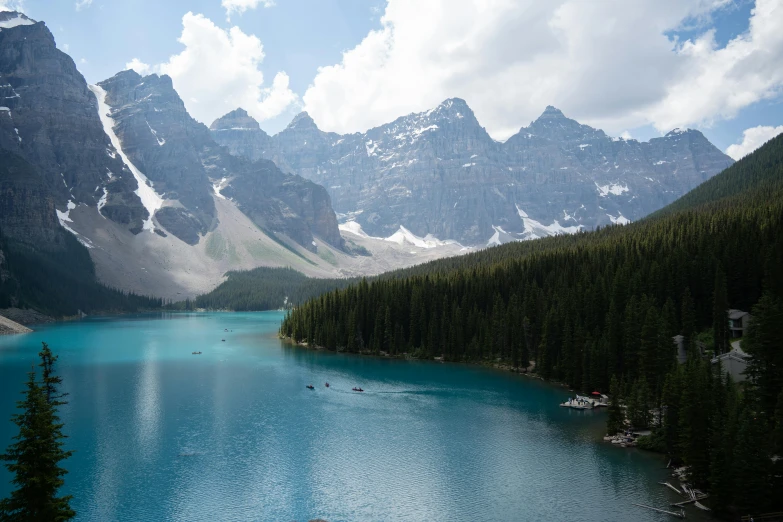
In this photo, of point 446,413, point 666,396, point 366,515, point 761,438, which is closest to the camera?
point 761,438

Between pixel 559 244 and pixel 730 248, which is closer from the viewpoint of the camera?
pixel 730 248

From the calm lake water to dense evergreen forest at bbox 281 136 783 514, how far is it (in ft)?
19.5

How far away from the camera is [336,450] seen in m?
60.4

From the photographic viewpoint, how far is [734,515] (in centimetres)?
4041

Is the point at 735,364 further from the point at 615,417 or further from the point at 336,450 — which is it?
the point at 336,450

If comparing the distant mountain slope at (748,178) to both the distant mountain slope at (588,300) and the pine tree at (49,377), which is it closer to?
the distant mountain slope at (588,300)

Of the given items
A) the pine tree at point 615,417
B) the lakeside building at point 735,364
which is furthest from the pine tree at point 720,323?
the pine tree at point 615,417

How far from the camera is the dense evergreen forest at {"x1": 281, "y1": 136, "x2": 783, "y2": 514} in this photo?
4581cm

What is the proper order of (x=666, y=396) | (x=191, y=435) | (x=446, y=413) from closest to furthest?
1. (x=666, y=396)
2. (x=191, y=435)
3. (x=446, y=413)

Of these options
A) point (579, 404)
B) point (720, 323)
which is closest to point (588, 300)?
point (720, 323)

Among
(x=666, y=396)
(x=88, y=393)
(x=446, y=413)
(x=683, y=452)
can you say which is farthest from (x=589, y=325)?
(x=88, y=393)

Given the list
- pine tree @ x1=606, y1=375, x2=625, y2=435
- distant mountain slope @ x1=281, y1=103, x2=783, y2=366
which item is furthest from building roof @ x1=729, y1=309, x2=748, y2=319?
pine tree @ x1=606, y1=375, x2=625, y2=435

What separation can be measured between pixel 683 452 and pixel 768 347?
39.1ft

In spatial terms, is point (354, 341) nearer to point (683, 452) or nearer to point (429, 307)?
point (429, 307)
